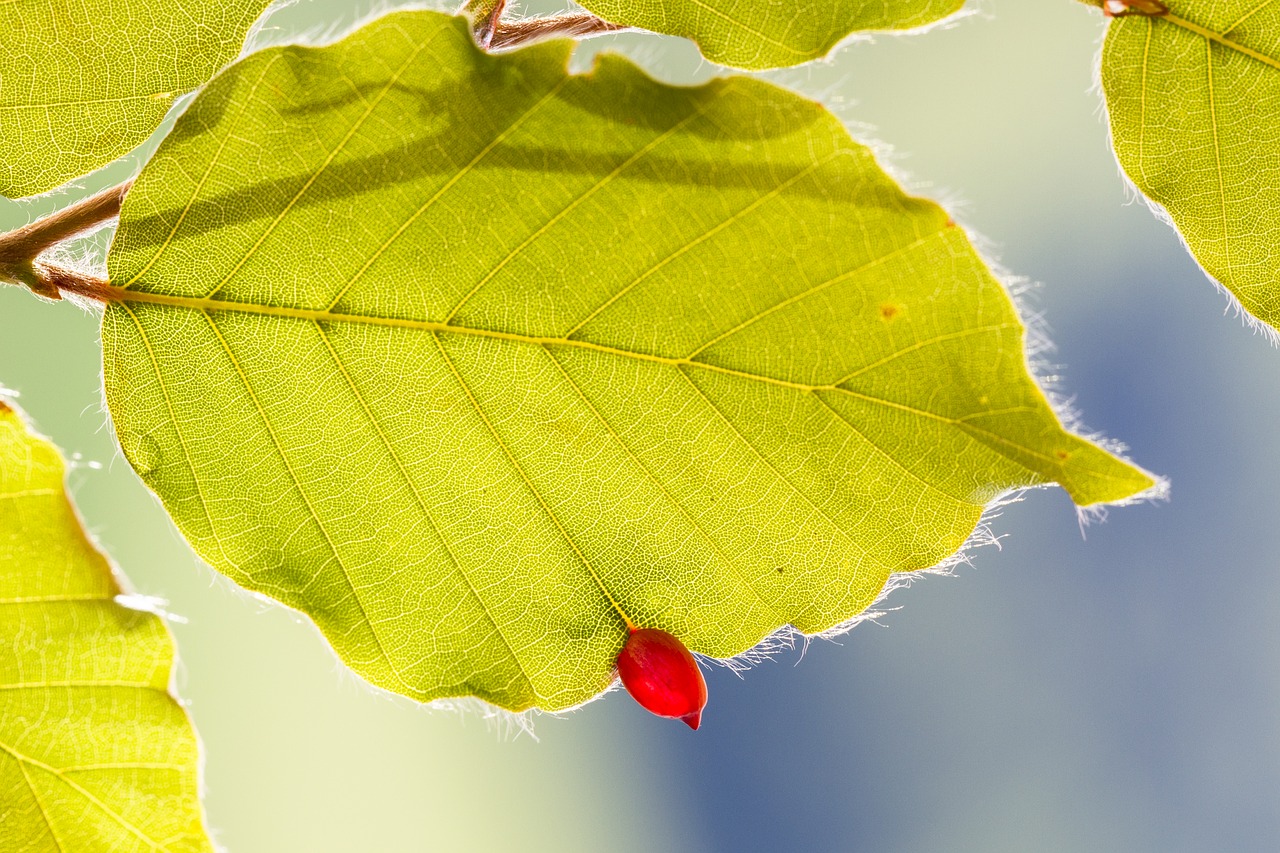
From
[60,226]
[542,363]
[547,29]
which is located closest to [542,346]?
[542,363]

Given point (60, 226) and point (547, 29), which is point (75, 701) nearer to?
point (60, 226)

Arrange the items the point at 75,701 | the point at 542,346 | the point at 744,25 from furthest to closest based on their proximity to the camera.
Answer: the point at 75,701, the point at 542,346, the point at 744,25

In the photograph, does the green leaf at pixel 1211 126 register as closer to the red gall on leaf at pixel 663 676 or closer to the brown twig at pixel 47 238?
the red gall on leaf at pixel 663 676

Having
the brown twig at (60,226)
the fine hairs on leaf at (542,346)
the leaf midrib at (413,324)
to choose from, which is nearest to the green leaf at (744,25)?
the fine hairs on leaf at (542,346)

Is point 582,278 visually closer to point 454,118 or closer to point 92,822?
point 454,118

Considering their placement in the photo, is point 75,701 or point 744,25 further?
point 75,701
